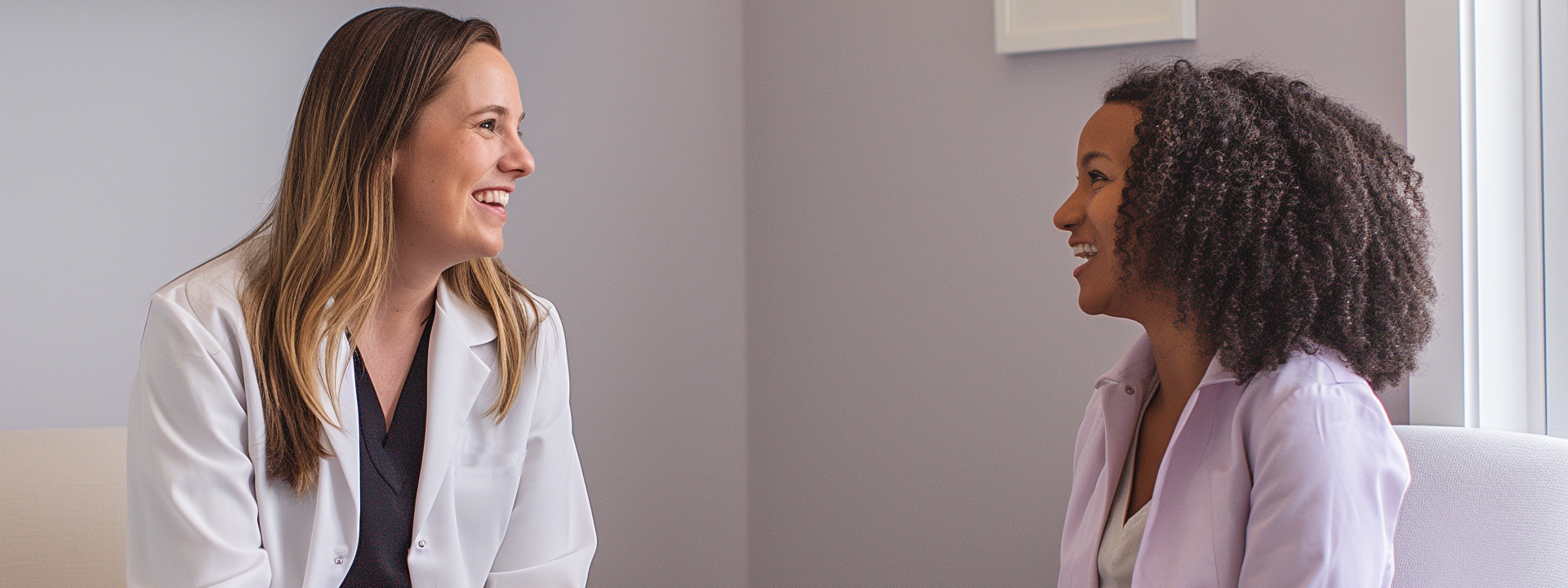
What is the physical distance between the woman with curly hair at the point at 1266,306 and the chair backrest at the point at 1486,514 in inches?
9.8

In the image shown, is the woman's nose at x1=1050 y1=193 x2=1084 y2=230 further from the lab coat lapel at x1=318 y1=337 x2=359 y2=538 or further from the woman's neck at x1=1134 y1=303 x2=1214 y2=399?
the lab coat lapel at x1=318 y1=337 x2=359 y2=538

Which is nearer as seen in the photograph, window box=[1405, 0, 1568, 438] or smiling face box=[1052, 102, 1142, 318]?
smiling face box=[1052, 102, 1142, 318]

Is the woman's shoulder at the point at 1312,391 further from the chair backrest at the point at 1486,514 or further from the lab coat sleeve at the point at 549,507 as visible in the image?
the lab coat sleeve at the point at 549,507

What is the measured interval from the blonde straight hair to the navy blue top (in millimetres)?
62

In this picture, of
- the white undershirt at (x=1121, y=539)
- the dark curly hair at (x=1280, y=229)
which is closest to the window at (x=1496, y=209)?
the dark curly hair at (x=1280, y=229)

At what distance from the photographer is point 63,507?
132 cm

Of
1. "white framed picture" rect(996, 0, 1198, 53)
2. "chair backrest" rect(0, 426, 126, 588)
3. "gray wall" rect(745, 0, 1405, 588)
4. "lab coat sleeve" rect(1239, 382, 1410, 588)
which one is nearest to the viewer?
"lab coat sleeve" rect(1239, 382, 1410, 588)

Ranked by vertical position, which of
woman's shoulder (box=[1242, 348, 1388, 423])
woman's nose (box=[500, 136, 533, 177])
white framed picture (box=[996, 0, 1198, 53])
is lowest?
woman's shoulder (box=[1242, 348, 1388, 423])

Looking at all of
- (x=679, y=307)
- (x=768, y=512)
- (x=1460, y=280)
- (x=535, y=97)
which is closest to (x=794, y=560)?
(x=768, y=512)

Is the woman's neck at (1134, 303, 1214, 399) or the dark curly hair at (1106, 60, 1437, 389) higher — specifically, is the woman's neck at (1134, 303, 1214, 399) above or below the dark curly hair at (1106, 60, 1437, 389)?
below

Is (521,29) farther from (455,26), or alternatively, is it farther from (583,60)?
(455,26)

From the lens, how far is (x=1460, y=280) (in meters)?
1.51

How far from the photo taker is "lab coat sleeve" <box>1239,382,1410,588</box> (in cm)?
94

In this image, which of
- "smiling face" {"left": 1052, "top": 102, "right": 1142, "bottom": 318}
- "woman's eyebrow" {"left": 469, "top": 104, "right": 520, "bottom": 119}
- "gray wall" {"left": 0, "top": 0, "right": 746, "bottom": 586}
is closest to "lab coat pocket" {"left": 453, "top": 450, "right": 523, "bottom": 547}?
"woman's eyebrow" {"left": 469, "top": 104, "right": 520, "bottom": 119}
